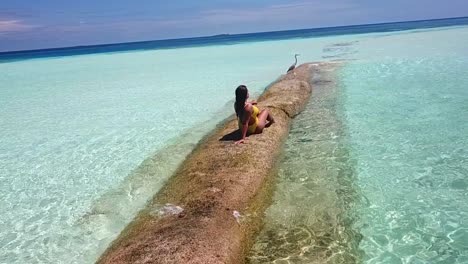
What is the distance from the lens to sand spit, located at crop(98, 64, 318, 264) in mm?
6328

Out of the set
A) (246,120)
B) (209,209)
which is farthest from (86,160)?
(209,209)

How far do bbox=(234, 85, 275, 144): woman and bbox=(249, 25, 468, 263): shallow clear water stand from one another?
1131 mm

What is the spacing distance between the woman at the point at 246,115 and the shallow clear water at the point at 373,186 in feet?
3.71

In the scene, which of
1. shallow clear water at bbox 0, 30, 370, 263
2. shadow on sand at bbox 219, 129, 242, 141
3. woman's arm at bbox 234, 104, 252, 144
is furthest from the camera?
shadow on sand at bbox 219, 129, 242, 141

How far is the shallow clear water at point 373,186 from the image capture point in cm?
686

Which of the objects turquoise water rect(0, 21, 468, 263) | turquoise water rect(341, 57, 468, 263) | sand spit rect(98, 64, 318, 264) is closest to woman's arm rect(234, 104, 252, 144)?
sand spit rect(98, 64, 318, 264)

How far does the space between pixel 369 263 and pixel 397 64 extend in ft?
84.5

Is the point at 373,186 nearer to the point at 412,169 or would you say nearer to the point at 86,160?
the point at 412,169

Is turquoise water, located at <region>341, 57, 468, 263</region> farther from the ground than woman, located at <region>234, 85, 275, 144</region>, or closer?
closer

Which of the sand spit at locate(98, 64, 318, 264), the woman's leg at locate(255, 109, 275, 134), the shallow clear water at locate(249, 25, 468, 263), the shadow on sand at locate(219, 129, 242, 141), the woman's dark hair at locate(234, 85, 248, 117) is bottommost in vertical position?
the shallow clear water at locate(249, 25, 468, 263)

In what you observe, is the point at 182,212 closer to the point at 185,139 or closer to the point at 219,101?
the point at 185,139

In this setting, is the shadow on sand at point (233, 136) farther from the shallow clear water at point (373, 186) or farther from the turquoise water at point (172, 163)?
the turquoise water at point (172, 163)

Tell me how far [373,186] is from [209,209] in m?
3.84

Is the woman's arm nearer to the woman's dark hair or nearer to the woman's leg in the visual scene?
the woman's dark hair
